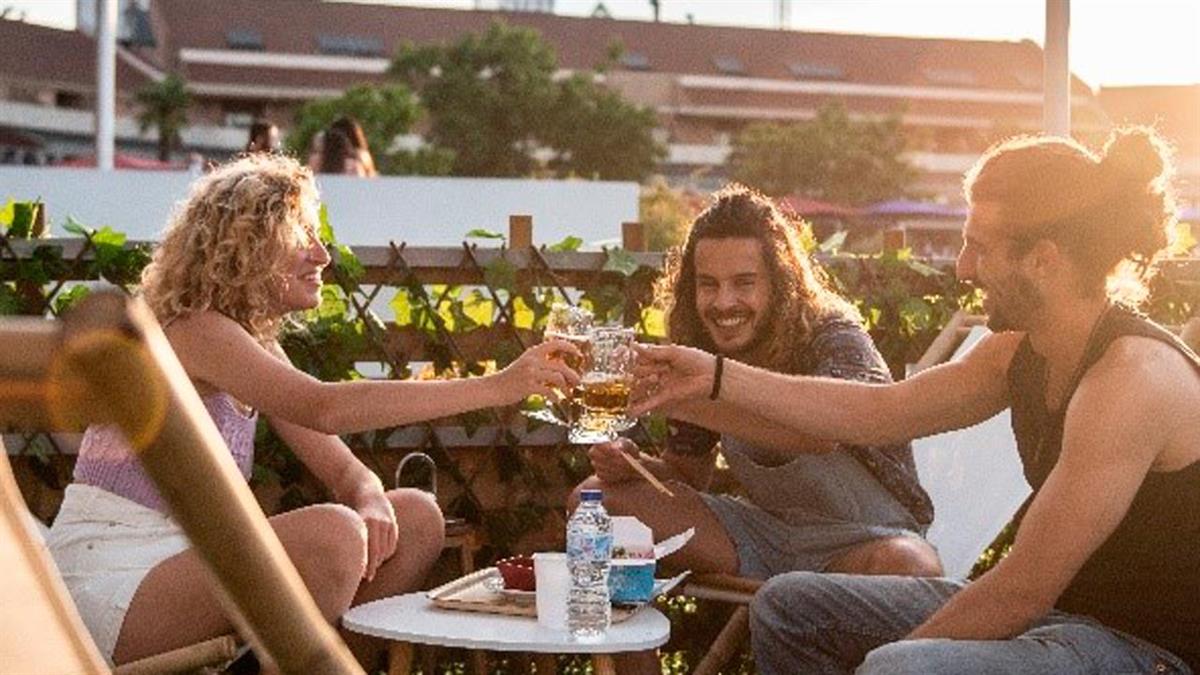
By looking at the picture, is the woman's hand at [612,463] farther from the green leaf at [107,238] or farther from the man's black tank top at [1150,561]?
the man's black tank top at [1150,561]

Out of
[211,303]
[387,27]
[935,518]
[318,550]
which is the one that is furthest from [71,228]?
[387,27]

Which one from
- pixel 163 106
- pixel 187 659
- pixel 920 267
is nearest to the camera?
pixel 187 659

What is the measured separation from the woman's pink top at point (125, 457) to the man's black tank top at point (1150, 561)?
64.0 inches

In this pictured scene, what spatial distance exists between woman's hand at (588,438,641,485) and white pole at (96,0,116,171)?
11.0m

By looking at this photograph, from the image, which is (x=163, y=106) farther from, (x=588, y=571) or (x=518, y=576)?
(x=588, y=571)

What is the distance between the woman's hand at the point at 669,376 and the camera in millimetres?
4016

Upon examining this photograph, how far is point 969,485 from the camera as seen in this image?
15.9ft

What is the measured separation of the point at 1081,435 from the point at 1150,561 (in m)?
0.26

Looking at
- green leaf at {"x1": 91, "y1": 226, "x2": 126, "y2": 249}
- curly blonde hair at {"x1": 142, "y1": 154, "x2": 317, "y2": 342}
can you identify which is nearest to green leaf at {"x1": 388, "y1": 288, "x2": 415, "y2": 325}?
green leaf at {"x1": 91, "y1": 226, "x2": 126, "y2": 249}

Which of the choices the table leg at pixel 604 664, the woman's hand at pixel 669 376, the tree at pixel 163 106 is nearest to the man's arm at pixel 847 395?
the woman's hand at pixel 669 376

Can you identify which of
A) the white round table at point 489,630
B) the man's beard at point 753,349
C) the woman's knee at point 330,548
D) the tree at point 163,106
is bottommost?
the white round table at point 489,630

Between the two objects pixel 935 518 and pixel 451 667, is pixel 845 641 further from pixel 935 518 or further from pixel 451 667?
pixel 451 667

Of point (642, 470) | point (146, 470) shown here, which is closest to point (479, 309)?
point (642, 470)

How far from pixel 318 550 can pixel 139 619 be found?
0.33m
